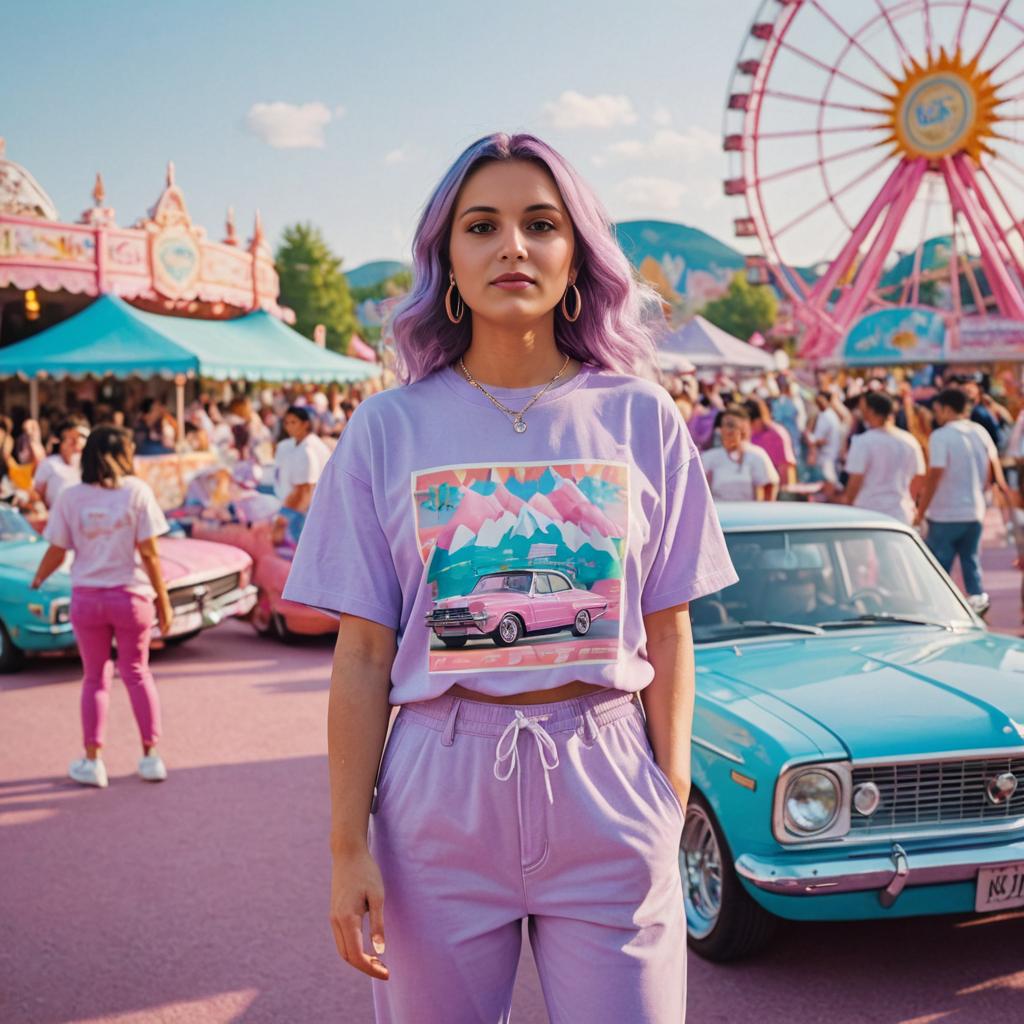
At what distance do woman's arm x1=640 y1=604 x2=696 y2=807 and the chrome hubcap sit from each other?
196cm

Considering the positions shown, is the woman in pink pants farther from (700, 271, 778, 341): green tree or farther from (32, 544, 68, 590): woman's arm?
(700, 271, 778, 341): green tree

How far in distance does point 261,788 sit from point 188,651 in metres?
3.71

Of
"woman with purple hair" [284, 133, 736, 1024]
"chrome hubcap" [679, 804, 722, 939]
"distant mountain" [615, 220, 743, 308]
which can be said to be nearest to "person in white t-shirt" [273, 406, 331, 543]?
"chrome hubcap" [679, 804, 722, 939]

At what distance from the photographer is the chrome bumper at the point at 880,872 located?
3227mm

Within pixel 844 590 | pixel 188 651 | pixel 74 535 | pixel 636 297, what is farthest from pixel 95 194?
pixel 636 297

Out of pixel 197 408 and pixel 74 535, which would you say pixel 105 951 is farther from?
pixel 197 408

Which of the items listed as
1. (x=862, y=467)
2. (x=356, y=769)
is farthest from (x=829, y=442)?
(x=356, y=769)

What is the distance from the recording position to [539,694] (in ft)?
5.49

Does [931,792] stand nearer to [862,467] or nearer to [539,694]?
[539,694]

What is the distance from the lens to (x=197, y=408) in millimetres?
22203

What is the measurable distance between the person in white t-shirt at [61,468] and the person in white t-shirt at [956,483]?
6490 millimetres

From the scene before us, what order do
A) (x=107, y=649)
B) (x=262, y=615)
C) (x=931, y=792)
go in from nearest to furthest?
(x=931, y=792)
(x=107, y=649)
(x=262, y=615)

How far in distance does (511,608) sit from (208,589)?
7232 mm

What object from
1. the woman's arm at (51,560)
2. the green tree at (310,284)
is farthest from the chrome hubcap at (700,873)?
the green tree at (310,284)
